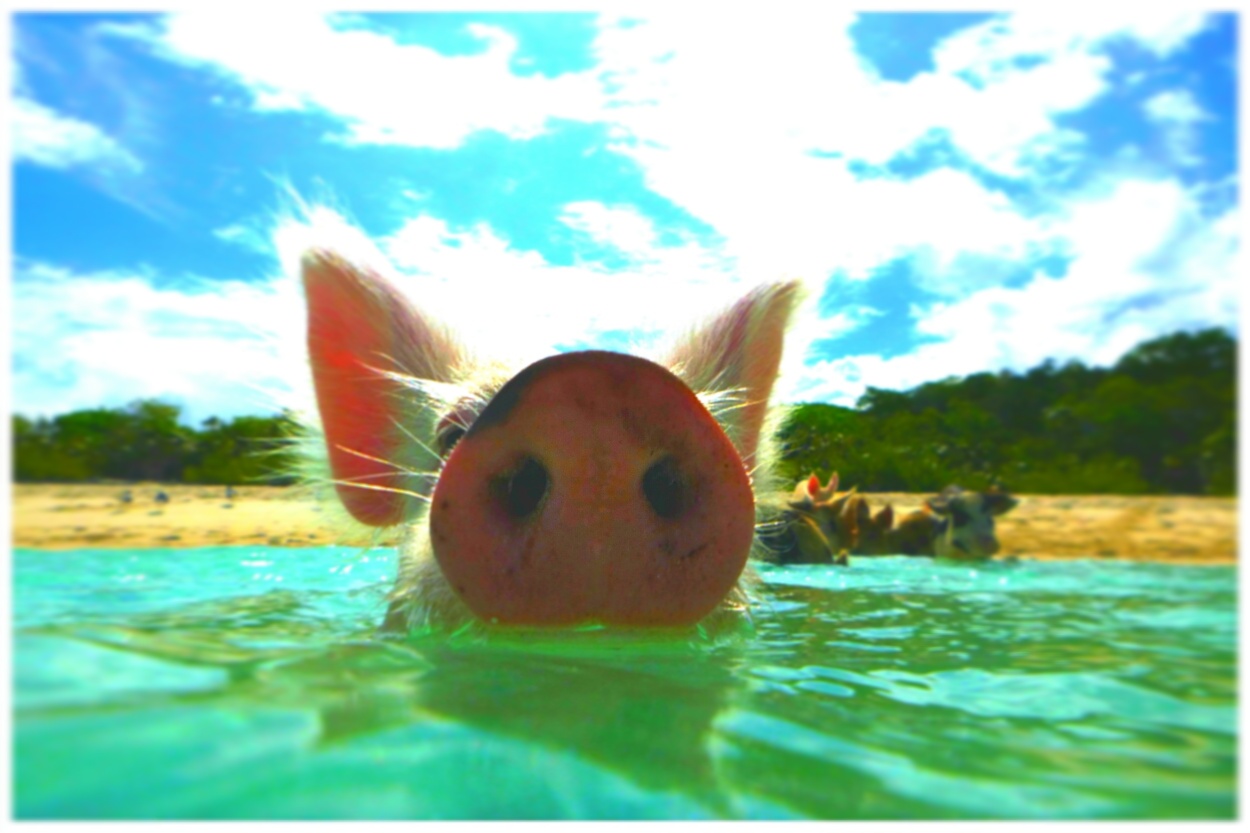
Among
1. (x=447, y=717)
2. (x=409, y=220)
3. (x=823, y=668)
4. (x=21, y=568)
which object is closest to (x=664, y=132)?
(x=409, y=220)

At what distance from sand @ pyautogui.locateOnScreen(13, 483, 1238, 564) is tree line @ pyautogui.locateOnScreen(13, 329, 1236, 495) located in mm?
40

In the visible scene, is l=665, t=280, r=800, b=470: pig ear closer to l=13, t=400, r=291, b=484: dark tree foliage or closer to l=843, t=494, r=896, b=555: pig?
l=843, t=494, r=896, b=555: pig

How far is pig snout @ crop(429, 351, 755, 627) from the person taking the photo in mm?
1626

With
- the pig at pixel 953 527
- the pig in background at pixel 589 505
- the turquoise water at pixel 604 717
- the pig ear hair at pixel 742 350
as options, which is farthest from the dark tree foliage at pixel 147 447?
the pig at pixel 953 527

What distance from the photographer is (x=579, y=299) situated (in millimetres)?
1940

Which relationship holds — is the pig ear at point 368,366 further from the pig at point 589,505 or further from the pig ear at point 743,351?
A: the pig at point 589,505

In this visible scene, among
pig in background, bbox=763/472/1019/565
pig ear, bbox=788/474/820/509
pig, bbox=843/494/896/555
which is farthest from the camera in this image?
pig, bbox=843/494/896/555

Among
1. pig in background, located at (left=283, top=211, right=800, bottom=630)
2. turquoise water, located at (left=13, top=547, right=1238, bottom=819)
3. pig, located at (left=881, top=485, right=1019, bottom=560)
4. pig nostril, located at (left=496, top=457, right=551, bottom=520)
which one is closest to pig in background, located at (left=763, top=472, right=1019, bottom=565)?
pig, located at (left=881, top=485, right=1019, bottom=560)

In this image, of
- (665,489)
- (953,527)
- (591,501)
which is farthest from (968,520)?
(591,501)

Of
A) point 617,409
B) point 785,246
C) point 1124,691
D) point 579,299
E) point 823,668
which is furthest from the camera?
point 785,246

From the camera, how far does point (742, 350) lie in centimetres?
275

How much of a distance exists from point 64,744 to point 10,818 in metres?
0.08

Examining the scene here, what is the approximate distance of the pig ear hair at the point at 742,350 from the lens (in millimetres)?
A: 2715
